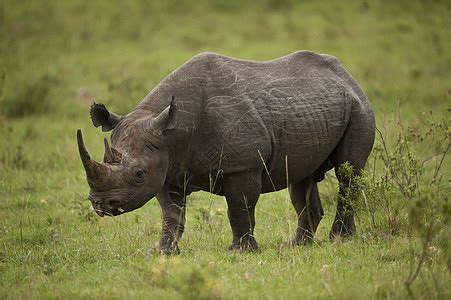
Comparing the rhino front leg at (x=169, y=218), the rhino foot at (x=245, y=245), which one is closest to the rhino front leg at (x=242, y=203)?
the rhino foot at (x=245, y=245)

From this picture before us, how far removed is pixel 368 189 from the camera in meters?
7.10

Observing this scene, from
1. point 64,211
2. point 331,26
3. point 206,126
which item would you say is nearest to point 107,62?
point 331,26

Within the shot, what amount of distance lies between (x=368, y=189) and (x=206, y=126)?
163 centimetres

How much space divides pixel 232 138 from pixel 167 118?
0.63m

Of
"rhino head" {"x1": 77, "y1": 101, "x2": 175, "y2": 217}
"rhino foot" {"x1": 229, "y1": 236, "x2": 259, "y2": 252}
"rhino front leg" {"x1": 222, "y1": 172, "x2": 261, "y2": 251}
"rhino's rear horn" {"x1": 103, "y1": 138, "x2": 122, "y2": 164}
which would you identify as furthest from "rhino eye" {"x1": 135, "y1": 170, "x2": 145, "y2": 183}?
"rhino foot" {"x1": 229, "y1": 236, "x2": 259, "y2": 252}

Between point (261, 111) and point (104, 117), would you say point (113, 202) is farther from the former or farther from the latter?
point (261, 111)

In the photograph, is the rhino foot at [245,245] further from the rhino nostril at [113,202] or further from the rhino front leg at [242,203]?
the rhino nostril at [113,202]

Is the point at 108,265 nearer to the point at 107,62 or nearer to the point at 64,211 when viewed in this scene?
the point at 64,211

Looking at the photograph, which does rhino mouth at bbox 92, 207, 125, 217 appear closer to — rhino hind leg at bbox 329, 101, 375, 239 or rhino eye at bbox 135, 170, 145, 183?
rhino eye at bbox 135, 170, 145, 183

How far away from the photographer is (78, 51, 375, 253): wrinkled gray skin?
6301 mm

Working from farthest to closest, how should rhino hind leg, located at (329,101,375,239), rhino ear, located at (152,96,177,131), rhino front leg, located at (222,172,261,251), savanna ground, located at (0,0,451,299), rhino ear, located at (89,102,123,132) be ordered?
rhino hind leg, located at (329,101,375,239), rhino front leg, located at (222,172,261,251), rhino ear, located at (89,102,123,132), rhino ear, located at (152,96,177,131), savanna ground, located at (0,0,451,299)

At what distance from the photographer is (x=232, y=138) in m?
6.64

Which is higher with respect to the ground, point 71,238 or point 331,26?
point 331,26

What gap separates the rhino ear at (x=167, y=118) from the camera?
6.34m
